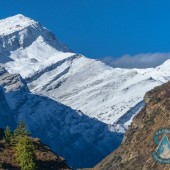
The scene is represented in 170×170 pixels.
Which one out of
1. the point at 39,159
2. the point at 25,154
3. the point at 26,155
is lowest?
the point at 26,155

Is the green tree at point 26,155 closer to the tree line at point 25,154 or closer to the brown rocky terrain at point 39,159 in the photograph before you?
the tree line at point 25,154

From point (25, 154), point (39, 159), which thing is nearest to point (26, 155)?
point (25, 154)

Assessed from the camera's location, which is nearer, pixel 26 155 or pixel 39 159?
pixel 26 155

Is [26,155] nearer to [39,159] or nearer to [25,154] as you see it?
[25,154]

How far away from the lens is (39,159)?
3401 inches

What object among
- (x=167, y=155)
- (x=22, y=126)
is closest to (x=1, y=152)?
(x=22, y=126)

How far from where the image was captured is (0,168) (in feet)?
264

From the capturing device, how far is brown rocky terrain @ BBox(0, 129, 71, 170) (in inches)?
3255

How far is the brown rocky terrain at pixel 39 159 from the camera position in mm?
82675

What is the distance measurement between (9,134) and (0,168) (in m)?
12.4

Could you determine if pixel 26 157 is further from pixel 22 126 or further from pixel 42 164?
pixel 22 126

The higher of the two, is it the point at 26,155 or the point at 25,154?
the point at 25,154

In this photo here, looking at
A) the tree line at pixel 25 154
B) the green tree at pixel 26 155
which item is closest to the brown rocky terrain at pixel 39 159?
the tree line at pixel 25 154

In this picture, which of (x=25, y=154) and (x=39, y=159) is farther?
(x=39, y=159)
